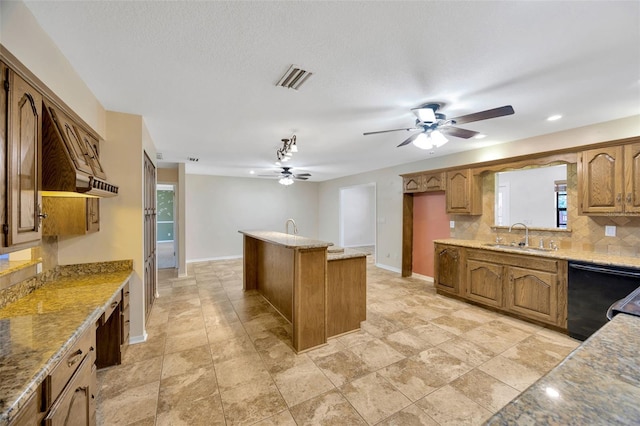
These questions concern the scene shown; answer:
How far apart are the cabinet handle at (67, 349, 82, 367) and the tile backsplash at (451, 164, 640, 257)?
5033 mm

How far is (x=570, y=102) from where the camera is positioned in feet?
8.34

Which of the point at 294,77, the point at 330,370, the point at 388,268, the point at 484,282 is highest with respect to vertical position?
the point at 294,77

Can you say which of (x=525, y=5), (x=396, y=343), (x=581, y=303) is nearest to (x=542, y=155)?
(x=581, y=303)

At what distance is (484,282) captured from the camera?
379 cm

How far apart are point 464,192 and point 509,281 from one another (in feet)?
5.10

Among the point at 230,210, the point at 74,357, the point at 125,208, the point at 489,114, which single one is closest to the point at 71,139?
the point at 125,208

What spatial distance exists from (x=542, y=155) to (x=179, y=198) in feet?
21.1

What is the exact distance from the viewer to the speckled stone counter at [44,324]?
94 centimetres

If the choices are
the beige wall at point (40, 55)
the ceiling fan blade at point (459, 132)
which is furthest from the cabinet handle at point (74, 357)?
the ceiling fan blade at point (459, 132)

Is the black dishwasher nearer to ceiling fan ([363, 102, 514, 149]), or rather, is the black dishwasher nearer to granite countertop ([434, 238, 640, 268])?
granite countertop ([434, 238, 640, 268])

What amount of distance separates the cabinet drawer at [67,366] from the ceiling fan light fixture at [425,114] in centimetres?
305

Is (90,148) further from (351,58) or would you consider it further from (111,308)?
(351,58)

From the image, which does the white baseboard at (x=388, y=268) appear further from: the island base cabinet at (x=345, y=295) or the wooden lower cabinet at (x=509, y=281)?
the island base cabinet at (x=345, y=295)

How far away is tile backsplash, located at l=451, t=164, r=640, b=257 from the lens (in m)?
3.01
